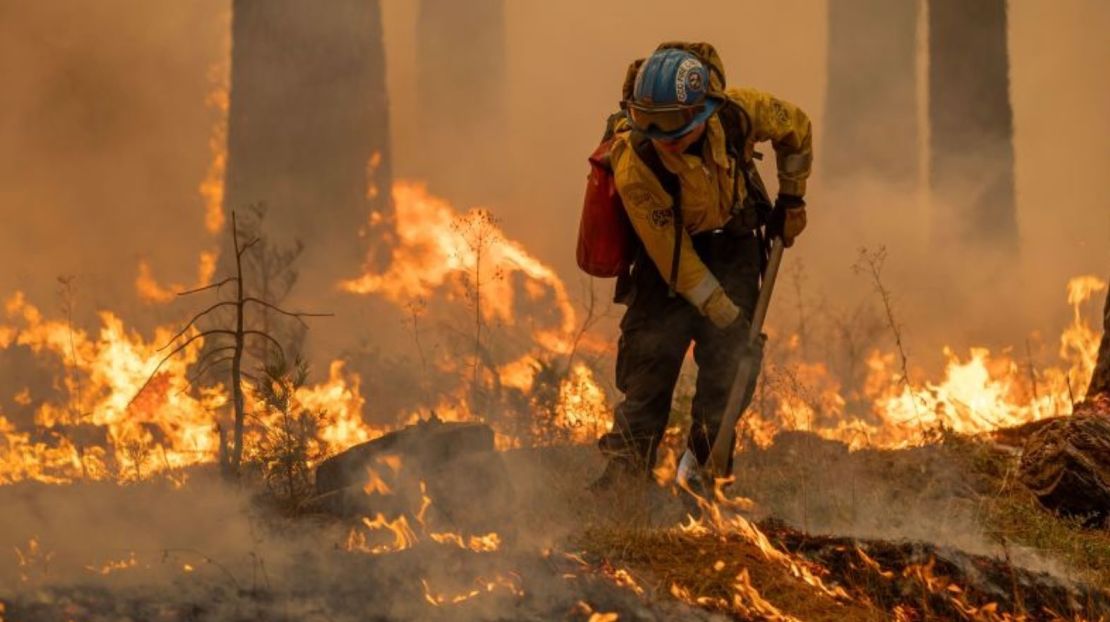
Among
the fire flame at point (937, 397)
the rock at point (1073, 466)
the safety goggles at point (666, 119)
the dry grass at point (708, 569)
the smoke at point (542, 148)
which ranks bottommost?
the dry grass at point (708, 569)

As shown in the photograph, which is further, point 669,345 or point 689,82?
point 669,345

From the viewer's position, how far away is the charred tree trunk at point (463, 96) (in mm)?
11164

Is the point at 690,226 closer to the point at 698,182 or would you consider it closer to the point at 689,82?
the point at 698,182

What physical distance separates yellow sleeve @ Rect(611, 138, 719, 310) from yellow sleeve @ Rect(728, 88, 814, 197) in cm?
52

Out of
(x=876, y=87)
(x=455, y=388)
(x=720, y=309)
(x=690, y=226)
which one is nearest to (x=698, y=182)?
(x=690, y=226)

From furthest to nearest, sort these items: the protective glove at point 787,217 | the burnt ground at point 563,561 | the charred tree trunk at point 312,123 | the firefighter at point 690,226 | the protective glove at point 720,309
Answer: the charred tree trunk at point 312,123 < the protective glove at point 787,217 < the protective glove at point 720,309 < the firefighter at point 690,226 < the burnt ground at point 563,561

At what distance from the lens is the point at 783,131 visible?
16.9 ft

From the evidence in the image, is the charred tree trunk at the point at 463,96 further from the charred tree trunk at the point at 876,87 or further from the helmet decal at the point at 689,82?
the helmet decal at the point at 689,82

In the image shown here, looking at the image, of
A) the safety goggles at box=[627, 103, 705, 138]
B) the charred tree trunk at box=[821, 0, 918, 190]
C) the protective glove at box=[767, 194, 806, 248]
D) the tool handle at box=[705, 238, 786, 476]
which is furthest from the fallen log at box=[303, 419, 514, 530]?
the charred tree trunk at box=[821, 0, 918, 190]

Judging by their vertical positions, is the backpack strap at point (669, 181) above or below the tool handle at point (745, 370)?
above

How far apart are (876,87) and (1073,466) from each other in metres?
7.01

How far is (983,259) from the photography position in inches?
437

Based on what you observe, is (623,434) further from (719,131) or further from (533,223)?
(533,223)

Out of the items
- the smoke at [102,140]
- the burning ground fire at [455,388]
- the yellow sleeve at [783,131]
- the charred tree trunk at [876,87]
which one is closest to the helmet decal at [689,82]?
the yellow sleeve at [783,131]
